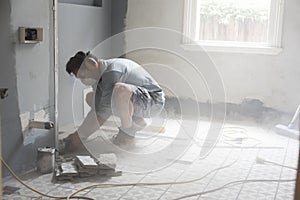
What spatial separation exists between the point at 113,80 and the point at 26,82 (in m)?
0.81

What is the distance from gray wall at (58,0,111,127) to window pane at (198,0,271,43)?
126 cm

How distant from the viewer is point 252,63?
4.58 metres

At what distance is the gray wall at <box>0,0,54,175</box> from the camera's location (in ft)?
8.09

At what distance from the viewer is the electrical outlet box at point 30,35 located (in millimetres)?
2516

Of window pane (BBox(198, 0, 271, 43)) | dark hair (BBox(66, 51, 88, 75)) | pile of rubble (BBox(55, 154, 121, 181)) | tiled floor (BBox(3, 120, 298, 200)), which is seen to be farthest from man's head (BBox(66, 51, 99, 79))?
window pane (BBox(198, 0, 271, 43))

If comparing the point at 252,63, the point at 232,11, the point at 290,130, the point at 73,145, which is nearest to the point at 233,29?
the point at 232,11

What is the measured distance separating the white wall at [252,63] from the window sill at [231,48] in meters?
0.05

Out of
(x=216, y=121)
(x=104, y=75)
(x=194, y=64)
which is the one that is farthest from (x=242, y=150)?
(x=194, y=64)

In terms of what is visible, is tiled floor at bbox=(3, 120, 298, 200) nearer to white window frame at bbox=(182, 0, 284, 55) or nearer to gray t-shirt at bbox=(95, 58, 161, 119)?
gray t-shirt at bbox=(95, 58, 161, 119)

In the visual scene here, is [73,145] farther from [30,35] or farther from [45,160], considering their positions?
[30,35]

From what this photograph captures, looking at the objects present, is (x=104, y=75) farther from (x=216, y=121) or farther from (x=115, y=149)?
(x=216, y=121)

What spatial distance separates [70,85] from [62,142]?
880 millimetres

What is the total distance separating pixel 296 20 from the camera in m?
4.32

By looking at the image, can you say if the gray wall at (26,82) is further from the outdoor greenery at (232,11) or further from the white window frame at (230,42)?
the outdoor greenery at (232,11)
